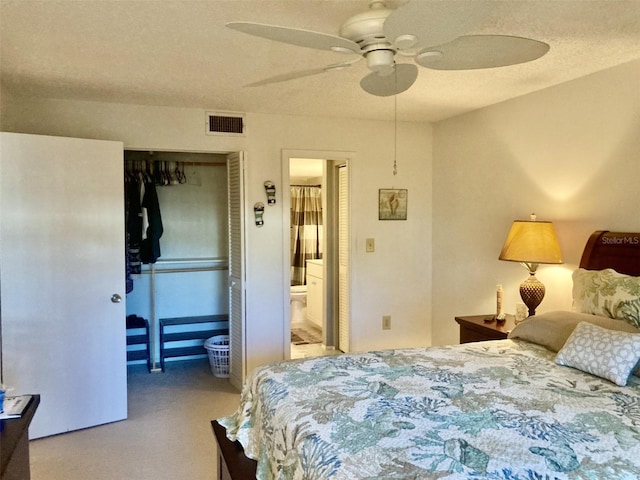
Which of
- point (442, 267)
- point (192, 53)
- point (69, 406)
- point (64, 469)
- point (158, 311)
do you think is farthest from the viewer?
point (158, 311)

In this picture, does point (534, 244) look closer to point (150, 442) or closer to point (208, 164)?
point (150, 442)

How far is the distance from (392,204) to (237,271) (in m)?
1.60

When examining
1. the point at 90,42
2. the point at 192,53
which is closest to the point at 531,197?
the point at 192,53

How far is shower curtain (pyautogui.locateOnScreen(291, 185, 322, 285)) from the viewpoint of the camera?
7.83 metres

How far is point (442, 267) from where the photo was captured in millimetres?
4555

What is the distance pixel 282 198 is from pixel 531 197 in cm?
198

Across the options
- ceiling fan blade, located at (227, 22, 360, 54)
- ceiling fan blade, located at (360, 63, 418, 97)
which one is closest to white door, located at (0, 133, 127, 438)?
ceiling fan blade, located at (360, 63, 418, 97)

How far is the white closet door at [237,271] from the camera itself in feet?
13.0

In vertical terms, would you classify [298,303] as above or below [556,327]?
below

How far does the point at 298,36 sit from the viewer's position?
1.65m

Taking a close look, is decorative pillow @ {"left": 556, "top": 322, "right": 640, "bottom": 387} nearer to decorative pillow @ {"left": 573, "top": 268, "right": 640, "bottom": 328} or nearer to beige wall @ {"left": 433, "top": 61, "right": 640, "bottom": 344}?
decorative pillow @ {"left": 573, "top": 268, "right": 640, "bottom": 328}

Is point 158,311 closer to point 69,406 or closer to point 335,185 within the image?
point 69,406

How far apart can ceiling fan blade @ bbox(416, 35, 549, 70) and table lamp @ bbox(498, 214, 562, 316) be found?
1.49m

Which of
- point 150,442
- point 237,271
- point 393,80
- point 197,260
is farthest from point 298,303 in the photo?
point 393,80
